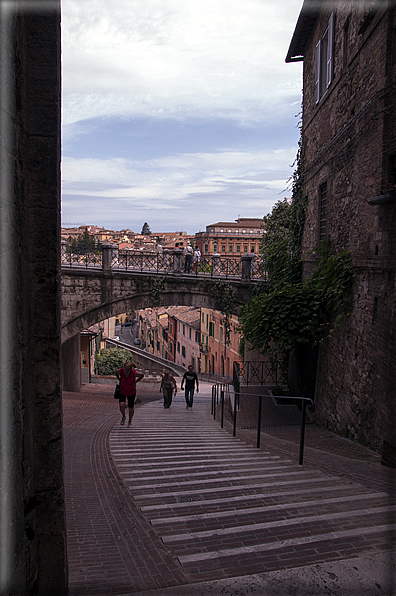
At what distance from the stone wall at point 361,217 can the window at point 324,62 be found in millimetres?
268

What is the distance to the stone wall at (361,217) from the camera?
21.2 ft

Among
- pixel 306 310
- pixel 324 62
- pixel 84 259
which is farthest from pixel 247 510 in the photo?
pixel 84 259

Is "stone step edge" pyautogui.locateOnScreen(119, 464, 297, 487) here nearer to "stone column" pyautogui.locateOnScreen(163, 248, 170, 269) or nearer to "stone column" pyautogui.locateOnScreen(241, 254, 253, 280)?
"stone column" pyautogui.locateOnScreen(241, 254, 253, 280)

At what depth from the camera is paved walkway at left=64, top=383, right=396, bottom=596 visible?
2637mm

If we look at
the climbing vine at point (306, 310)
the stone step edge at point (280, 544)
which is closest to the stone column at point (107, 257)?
the climbing vine at point (306, 310)

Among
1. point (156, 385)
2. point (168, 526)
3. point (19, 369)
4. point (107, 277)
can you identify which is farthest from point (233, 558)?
point (156, 385)

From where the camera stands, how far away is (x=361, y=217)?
7.63 meters

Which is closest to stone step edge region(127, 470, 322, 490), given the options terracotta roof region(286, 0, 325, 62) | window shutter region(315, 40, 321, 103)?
window shutter region(315, 40, 321, 103)

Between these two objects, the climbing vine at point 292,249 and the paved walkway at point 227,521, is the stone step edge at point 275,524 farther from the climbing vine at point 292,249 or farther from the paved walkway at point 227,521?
the climbing vine at point 292,249

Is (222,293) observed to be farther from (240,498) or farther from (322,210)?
(240,498)

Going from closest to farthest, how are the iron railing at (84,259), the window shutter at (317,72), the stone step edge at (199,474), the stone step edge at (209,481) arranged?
the stone step edge at (209,481)
the stone step edge at (199,474)
the window shutter at (317,72)
the iron railing at (84,259)

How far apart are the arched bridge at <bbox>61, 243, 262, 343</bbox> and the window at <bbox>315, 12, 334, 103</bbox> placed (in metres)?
5.82

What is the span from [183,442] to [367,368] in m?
3.12

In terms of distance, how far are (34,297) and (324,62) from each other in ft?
33.6
